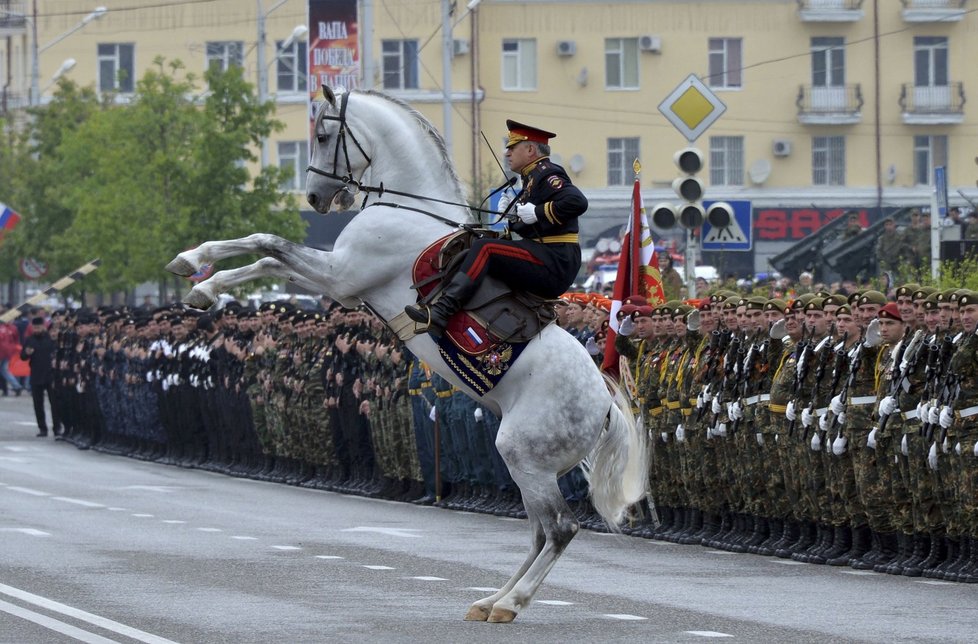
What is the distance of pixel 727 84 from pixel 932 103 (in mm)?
5733

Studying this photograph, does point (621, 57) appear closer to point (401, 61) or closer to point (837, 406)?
point (401, 61)

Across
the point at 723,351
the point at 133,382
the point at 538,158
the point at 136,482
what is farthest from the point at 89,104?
the point at 538,158

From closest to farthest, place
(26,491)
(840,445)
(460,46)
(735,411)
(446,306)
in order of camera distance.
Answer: (446,306)
(840,445)
(735,411)
(26,491)
(460,46)

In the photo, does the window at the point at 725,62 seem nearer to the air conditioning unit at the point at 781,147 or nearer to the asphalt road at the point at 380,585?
the air conditioning unit at the point at 781,147

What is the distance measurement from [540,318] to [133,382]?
1980cm

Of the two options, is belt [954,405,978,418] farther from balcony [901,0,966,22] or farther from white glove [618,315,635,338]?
balcony [901,0,966,22]

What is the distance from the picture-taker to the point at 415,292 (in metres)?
12.3

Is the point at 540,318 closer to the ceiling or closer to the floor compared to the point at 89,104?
closer to the floor

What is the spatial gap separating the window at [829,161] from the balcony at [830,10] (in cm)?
351

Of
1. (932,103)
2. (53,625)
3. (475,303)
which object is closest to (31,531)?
(53,625)

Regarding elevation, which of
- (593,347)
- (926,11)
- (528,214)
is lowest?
(593,347)

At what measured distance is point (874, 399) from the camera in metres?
15.5

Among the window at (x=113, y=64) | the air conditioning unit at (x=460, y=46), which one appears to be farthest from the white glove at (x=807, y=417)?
the window at (x=113, y=64)

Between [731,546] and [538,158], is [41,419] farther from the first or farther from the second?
[538,158]
